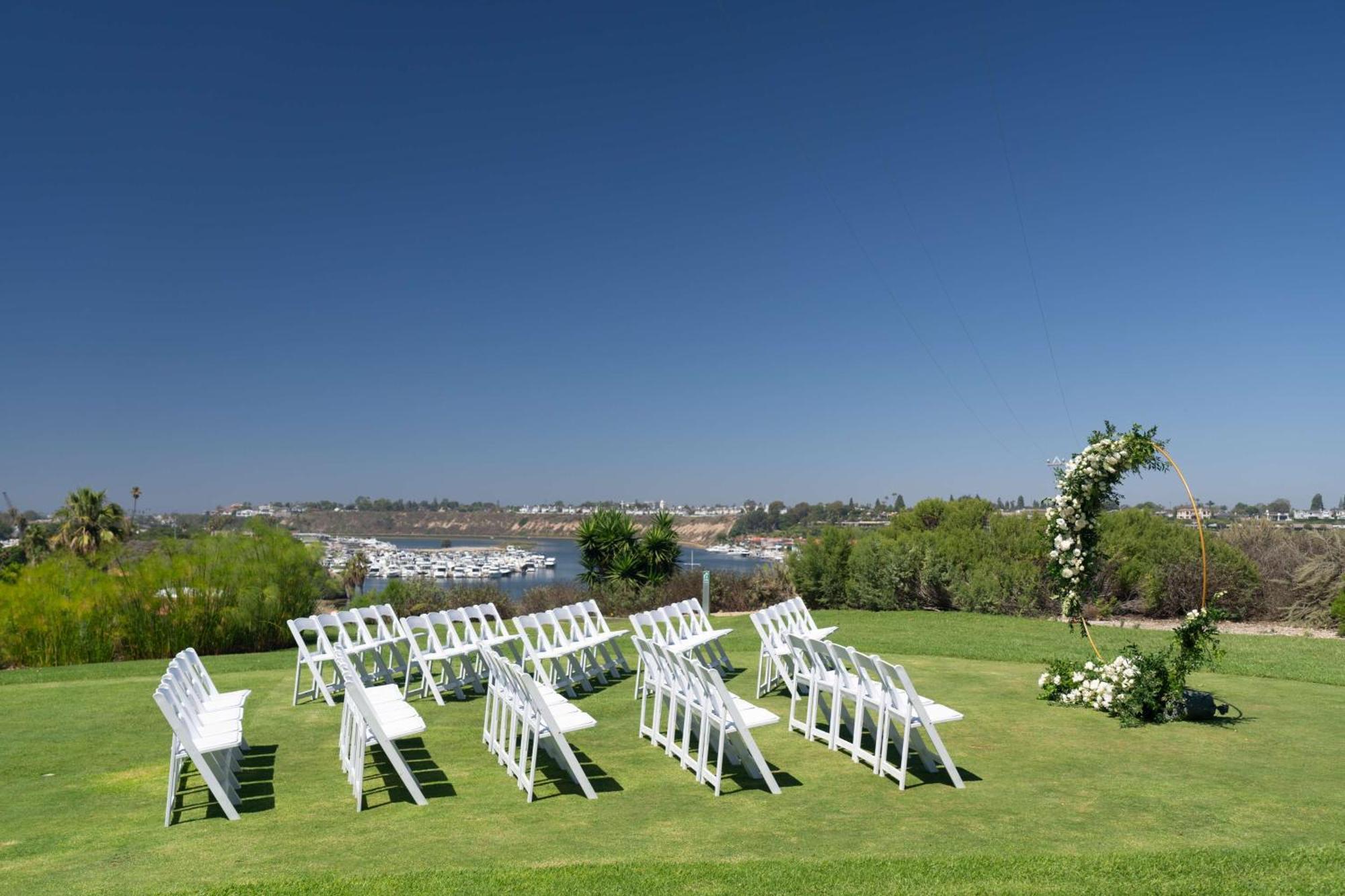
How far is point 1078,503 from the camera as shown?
808cm

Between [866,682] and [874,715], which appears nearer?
[866,682]

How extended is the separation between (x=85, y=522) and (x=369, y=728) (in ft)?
115

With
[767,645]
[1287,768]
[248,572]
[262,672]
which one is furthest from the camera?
[248,572]

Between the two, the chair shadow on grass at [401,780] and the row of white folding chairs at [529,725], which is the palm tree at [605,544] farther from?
the row of white folding chairs at [529,725]

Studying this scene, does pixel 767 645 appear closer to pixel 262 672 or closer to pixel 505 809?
pixel 505 809

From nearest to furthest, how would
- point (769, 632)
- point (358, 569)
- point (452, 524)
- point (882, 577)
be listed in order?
point (769, 632)
point (882, 577)
point (358, 569)
point (452, 524)

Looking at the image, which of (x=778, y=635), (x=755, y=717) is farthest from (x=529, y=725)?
(x=778, y=635)

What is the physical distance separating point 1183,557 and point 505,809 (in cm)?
1595

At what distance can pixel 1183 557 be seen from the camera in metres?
17.2

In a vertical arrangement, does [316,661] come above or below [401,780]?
above

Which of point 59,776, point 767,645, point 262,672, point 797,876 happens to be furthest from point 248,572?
point 797,876

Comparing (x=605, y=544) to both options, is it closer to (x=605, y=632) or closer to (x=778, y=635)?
(x=605, y=632)

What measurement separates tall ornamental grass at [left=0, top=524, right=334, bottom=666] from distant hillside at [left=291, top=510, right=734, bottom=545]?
3132 centimetres

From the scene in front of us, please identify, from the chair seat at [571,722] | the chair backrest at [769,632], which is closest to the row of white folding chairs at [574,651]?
the chair backrest at [769,632]
